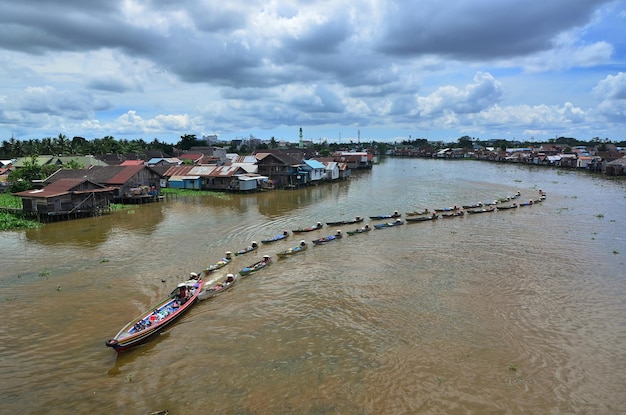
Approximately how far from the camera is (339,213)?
35.8 meters

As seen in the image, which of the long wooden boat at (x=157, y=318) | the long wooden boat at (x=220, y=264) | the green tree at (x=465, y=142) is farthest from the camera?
the green tree at (x=465, y=142)

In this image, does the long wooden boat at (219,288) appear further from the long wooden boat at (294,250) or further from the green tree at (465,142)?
the green tree at (465,142)

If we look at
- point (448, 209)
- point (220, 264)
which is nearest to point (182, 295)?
point (220, 264)

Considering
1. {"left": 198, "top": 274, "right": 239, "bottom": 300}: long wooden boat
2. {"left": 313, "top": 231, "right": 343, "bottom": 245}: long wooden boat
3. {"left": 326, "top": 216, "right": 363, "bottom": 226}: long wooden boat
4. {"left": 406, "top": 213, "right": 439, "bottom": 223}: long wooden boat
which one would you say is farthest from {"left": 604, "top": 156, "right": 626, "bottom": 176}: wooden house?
{"left": 198, "top": 274, "right": 239, "bottom": 300}: long wooden boat

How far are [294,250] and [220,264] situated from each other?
4.77 meters

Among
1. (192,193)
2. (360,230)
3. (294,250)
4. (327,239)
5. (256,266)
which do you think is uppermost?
(192,193)

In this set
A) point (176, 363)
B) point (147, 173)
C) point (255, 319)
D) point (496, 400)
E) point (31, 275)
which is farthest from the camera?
point (147, 173)

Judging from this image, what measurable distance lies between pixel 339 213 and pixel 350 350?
23.4 meters

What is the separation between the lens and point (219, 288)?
57.5 ft

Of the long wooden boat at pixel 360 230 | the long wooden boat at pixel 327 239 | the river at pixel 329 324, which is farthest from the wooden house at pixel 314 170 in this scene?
the long wooden boat at pixel 327 239

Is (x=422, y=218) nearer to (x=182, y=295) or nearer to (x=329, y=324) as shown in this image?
(x=329, y=324)

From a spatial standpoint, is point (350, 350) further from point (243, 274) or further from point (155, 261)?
point (155, 261)

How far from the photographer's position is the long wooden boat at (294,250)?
2253 cm

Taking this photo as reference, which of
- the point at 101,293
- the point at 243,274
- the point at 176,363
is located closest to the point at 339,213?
the point at 243,274
